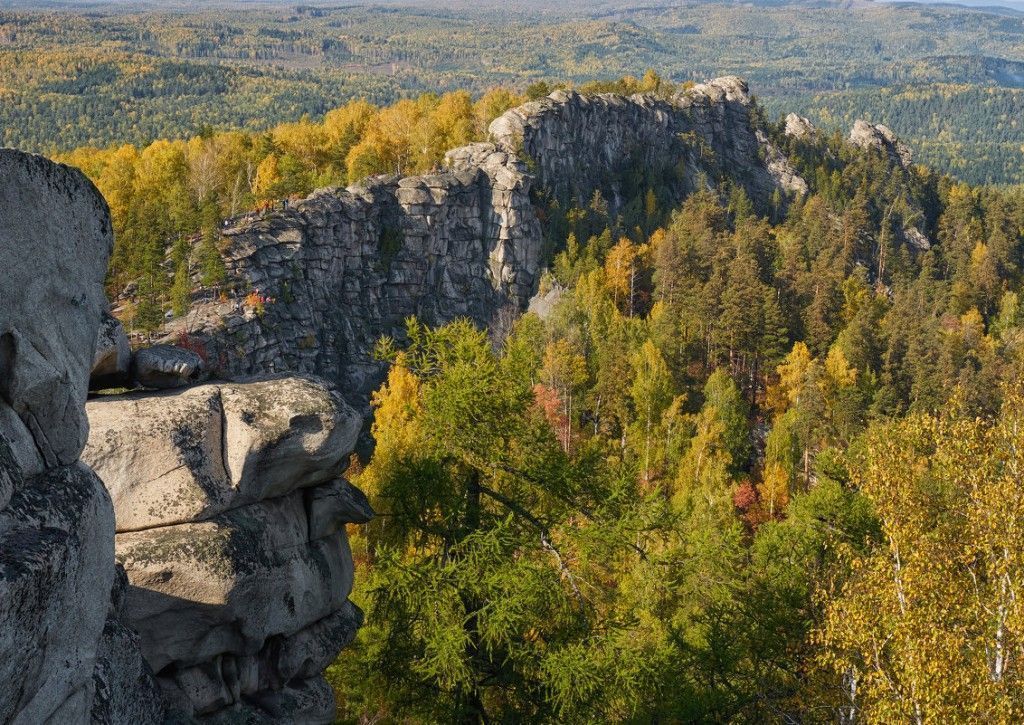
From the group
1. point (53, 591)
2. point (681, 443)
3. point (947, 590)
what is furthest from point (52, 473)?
point (681, 443)

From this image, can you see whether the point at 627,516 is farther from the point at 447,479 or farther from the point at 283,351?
the point at 283,351

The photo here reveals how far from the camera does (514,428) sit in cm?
1738

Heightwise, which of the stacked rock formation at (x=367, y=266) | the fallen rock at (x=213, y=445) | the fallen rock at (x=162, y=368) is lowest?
the stacked rock formation at (x=367, y=266)

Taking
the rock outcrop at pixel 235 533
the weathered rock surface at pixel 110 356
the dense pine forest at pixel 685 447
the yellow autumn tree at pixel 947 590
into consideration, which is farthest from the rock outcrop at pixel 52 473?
the yellow autumn tree at pixel 947 590

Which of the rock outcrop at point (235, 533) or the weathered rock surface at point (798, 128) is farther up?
the rock outcrop at point (235, 533)

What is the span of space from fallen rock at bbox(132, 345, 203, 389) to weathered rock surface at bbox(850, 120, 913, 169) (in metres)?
136

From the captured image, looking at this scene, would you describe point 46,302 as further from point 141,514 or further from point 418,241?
point 418,241

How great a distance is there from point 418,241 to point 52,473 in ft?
225

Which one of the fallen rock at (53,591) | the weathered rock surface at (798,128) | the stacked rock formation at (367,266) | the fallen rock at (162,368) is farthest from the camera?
the weathered rock surface at (798,128)

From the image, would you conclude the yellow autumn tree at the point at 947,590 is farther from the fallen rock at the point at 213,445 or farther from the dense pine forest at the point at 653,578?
the fallen rock at the point at 213,445

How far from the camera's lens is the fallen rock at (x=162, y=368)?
49.0 feet

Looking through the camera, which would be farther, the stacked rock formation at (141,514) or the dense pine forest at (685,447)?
the dense pine forest at (685,447)

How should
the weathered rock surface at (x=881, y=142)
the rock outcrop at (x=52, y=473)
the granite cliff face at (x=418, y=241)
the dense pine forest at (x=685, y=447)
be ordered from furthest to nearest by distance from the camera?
1. the weathered rock surface at (x=881, y=142)
2. the granite cliff face at (x=418, y=241)
3. the dense pine forest at (x=685, y=447)
4. the rock outcrop at (x=52, y=473)

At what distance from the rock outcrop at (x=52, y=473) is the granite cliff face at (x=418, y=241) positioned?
1768 inches
